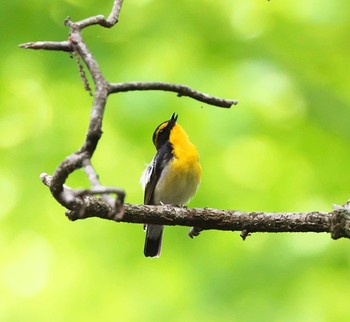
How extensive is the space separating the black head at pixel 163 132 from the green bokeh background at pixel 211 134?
0.10 metres

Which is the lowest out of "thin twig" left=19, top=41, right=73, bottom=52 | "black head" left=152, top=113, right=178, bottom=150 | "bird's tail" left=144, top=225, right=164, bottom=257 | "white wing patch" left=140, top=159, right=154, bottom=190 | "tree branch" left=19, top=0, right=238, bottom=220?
"tree branch" left=19, top=0, right=238, bottom=220

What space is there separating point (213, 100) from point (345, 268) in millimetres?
4074

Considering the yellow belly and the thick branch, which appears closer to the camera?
the thick branch

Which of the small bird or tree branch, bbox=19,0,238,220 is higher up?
the small bird

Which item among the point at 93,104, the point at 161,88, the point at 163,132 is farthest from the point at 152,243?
the point at 93,104

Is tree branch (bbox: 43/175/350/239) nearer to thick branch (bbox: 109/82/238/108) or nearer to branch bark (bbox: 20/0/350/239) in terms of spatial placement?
branch bark (bbox: 20/0/350/239)

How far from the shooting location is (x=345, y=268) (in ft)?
20.7

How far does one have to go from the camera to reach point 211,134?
21.6 feet

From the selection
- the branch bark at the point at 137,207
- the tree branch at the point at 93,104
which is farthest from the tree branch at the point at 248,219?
the tree branch at the point at 93,104

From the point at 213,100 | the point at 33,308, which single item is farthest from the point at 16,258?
the point at 213,100

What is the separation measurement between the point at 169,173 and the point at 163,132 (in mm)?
399

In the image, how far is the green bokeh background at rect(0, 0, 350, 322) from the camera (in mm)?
6359

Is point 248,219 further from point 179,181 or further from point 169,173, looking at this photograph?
point 169,173

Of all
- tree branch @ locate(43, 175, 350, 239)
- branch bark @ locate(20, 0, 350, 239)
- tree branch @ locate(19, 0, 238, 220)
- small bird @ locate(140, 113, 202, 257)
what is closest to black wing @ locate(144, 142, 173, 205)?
small bird @ locate(140, 113, 202, 257)
